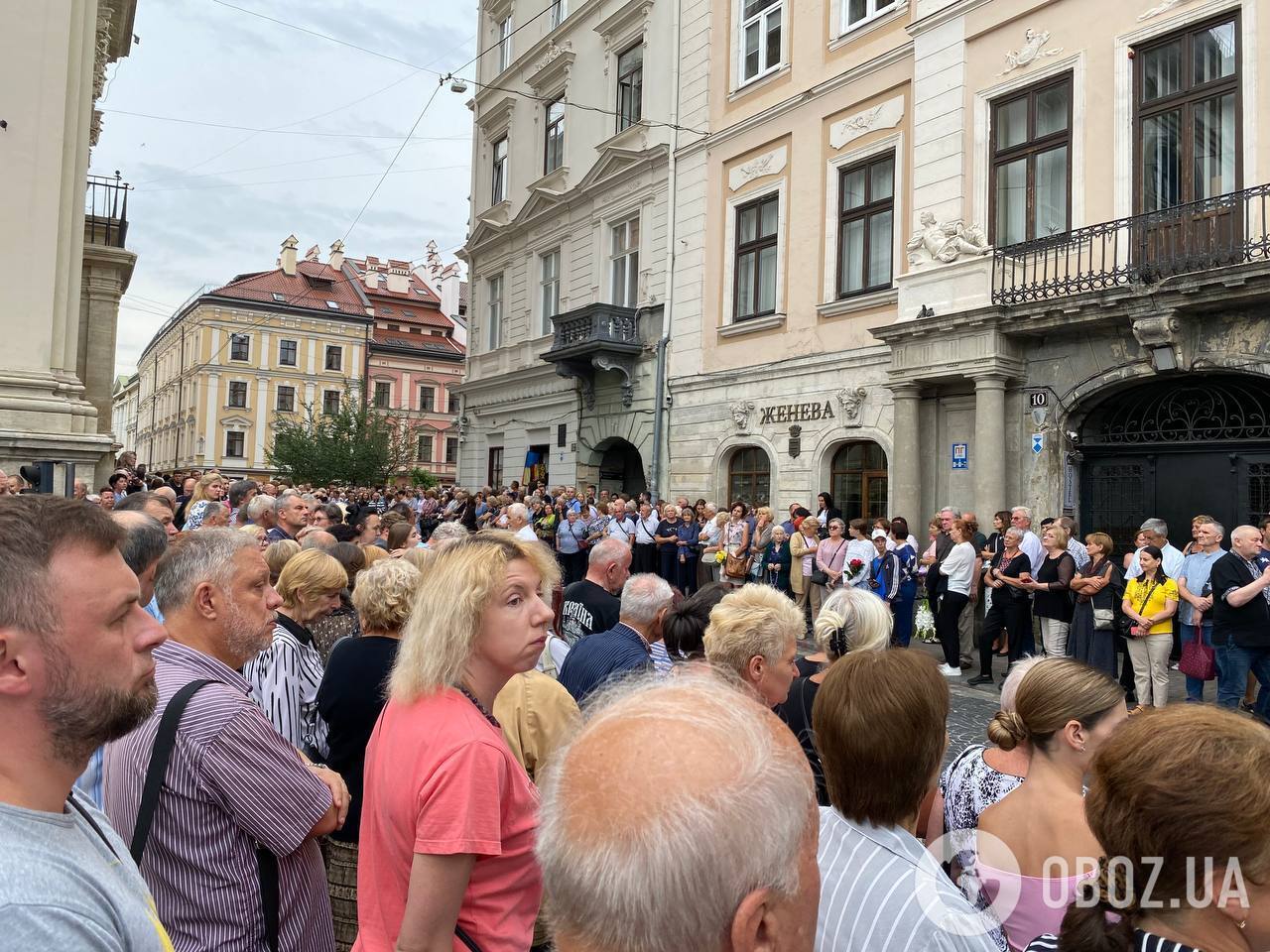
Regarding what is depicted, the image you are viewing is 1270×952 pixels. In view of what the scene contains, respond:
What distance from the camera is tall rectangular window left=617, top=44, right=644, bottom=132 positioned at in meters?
21.0

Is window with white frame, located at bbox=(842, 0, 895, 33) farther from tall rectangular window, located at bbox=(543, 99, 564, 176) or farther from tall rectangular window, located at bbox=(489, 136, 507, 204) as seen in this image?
tall rectangular window, located at bbox=(489, 136, 507, 204)

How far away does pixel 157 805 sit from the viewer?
209 centimetres

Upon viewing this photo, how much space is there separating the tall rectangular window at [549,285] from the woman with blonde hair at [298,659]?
2022 cm

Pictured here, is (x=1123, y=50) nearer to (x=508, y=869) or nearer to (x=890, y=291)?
(x=890, y=291)

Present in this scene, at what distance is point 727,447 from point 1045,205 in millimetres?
7280

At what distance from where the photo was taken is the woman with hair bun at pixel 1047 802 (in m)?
2.39

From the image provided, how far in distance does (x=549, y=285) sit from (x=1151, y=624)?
18.6 meters

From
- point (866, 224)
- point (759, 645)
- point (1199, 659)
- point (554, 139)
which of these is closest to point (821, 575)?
point (1199, 659)

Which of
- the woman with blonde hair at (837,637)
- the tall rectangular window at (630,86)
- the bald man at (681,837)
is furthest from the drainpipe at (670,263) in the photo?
the bald man at (681,837)

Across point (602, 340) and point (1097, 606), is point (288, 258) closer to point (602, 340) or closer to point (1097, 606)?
point (602, 340)

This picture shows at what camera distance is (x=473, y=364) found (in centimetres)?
2728

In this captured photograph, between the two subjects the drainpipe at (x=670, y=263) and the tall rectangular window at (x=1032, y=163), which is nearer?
the tall rectangular window at (x=1032, y=163)

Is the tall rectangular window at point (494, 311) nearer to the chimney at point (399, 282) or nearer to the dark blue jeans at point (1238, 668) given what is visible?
the dark blue jeans at point (1238, 668)

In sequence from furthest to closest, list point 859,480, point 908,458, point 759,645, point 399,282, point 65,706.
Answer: point 399,282 → point 859,480 → point 908,458 → point 759,645 → point 65,706
